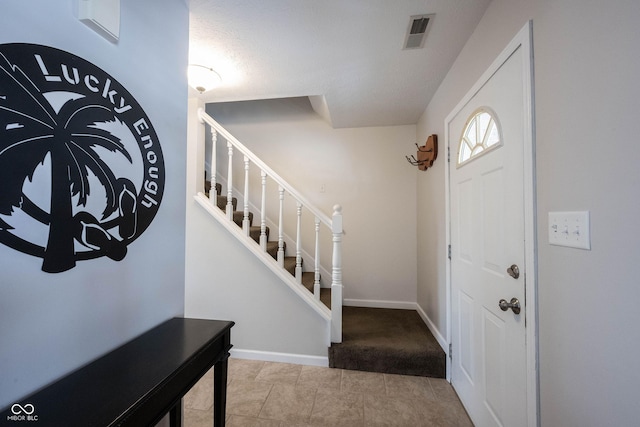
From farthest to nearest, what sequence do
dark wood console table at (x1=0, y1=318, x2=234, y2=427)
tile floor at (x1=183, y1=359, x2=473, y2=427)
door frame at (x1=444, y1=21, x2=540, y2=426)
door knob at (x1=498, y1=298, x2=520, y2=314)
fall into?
Answer: tile floor at (x1=183, y1=359, x2=473, y2=427) → door knob at (x1=498, y1=298, x2=520, y2=314) → door frame at (x1=444, y1=21, x2=540, y2=426) → dark wood console table at (x1=0, y1=318, x2=234, y2=427)

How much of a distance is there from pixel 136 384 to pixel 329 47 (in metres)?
2.01

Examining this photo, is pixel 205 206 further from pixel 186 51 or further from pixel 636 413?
pixel 636 413

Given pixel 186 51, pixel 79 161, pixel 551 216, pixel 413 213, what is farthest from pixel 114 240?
pixel 413 213

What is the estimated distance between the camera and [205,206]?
2188mm

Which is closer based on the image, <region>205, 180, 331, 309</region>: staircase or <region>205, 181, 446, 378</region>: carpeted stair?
<region>205, 181, 446, 378</region>: carpeted stair

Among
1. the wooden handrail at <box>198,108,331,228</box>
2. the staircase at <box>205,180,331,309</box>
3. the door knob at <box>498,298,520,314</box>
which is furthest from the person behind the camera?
the staircase at <box>205,180,331,309</box>

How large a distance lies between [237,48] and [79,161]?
1.36 meters

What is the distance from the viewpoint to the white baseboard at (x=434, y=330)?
6.30 feet

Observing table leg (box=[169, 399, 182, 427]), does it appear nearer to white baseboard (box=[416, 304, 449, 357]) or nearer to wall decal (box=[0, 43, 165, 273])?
wall decal (box=[0, 43, 165, 273])

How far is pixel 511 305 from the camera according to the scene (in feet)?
3.53

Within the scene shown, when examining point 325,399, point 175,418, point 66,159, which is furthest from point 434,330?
point 66,159

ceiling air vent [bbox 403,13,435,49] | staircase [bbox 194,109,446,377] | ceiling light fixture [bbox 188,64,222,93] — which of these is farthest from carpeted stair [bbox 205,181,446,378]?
ceiling air vent [bbox 403,13,435,49]

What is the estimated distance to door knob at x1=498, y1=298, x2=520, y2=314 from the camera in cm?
105

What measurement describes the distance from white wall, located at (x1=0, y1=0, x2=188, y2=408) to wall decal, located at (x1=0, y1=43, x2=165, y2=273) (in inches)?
1.7
